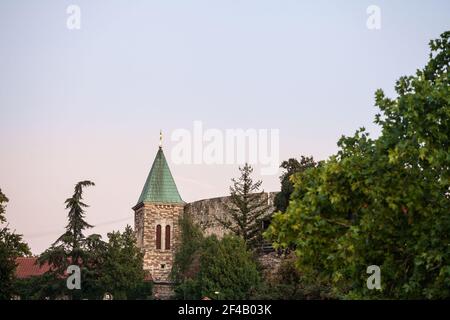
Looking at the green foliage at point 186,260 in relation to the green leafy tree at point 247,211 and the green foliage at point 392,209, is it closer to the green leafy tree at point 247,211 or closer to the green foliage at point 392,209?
the green leafy tree at point 247,211

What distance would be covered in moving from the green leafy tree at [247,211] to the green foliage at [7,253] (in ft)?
68.4

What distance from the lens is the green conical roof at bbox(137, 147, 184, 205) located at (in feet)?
229

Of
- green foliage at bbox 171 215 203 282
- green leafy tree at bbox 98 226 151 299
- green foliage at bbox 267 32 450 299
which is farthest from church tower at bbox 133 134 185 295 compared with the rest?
green foliage at bbox 267 32 450 299

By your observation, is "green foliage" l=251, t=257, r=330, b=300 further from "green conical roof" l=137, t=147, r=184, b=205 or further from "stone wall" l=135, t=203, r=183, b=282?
"green conical roof" l=137, t=147, r=184, b=205

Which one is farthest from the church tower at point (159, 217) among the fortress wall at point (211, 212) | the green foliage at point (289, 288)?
the green foliage at point (289, 288)

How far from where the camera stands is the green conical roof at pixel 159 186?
2744 inches

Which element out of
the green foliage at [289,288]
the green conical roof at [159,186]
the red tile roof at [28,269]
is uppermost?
the green conical roof at [159,186]

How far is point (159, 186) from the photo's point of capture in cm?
7006

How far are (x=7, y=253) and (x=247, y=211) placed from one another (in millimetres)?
23125

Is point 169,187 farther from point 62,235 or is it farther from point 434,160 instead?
point 434,160

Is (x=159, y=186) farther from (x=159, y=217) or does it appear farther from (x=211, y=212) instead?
(x=211, y=212)

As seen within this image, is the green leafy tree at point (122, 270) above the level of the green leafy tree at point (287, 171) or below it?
below

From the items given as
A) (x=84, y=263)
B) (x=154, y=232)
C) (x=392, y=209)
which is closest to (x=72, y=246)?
(x=84, y=263)
